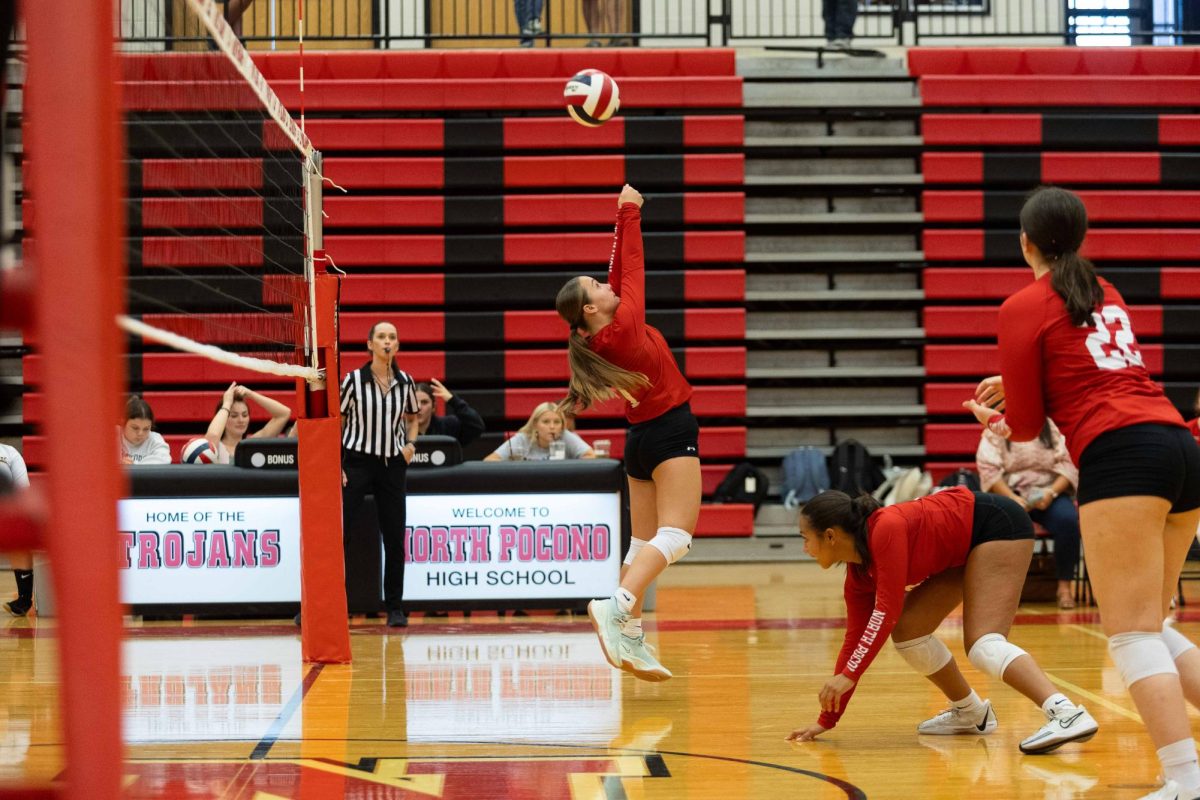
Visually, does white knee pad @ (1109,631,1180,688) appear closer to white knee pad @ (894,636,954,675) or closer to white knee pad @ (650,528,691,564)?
white knee pad @ (894,636,954,675)

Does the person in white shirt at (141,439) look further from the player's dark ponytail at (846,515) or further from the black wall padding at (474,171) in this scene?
the player's dark ponytail at (846,515)

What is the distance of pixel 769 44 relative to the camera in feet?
42.5

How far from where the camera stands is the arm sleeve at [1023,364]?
3.37m

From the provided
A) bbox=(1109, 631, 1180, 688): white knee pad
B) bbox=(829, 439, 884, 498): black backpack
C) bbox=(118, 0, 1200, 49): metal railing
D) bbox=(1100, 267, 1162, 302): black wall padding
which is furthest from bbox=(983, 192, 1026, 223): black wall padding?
bbox=(1109, 631, 1180, 688): white knee pad

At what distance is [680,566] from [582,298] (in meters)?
6.21

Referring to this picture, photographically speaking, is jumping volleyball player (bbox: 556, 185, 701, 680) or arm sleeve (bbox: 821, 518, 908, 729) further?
jumping volleyball player (bbox: 556, 185, 701, 680)

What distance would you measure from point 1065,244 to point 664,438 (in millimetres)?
2020

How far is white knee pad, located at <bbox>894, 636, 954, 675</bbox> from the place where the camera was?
13.9ft

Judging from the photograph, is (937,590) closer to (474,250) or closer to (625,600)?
(625,600)

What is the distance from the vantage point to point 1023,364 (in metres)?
3.37

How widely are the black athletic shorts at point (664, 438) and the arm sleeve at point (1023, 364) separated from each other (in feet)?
6.07

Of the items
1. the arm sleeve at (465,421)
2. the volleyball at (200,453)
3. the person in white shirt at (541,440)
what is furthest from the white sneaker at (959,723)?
the volleyball at (200,453)

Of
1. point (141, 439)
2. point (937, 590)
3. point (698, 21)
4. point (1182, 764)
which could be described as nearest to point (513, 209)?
point (698, 21)

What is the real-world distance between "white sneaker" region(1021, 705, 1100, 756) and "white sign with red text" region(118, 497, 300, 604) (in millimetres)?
4673
